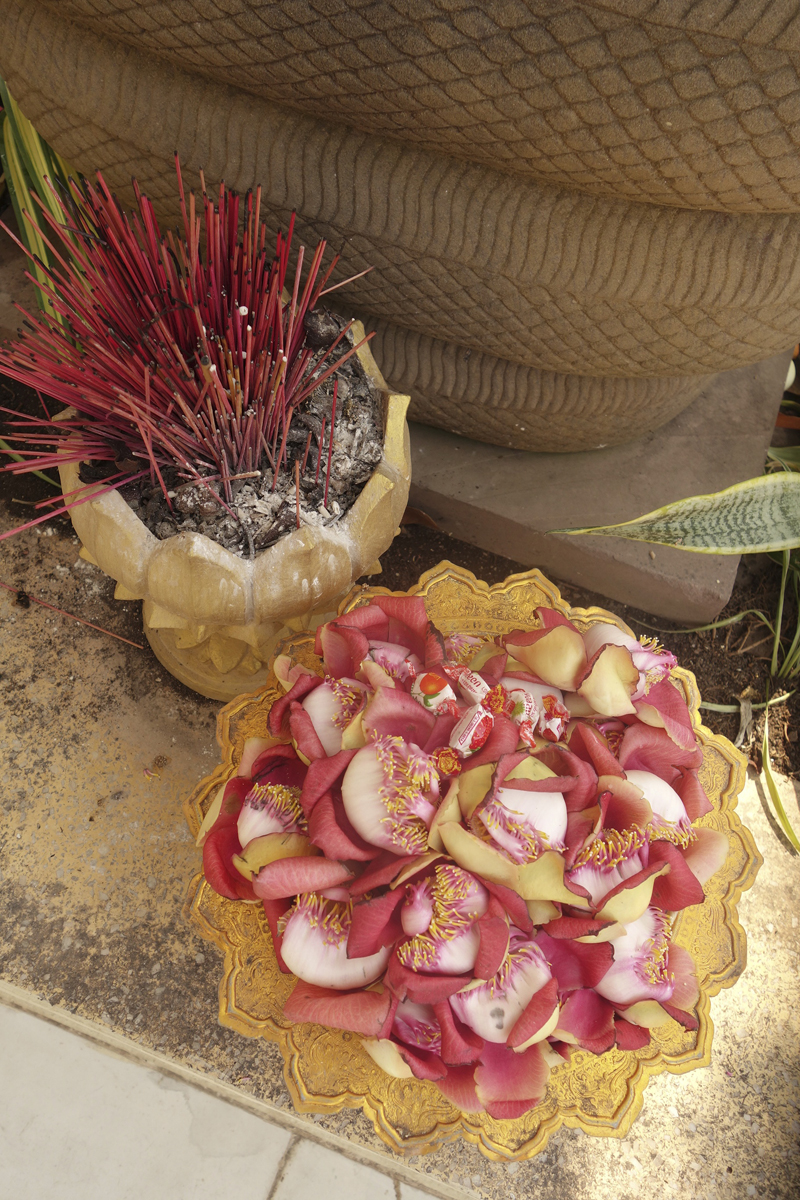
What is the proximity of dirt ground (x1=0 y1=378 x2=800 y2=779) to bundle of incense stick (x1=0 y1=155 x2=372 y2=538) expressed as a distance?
1.36 feet

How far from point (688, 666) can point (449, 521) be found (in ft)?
1.23

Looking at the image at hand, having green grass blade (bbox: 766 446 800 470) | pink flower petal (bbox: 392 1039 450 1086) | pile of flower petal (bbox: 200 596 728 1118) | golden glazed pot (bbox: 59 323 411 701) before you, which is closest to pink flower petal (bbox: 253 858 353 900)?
pile of flower petal (bbox: 200 596 728 1118)

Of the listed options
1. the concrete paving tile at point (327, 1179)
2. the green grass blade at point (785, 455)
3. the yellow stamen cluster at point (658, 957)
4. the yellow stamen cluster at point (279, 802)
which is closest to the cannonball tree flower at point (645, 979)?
the yellow stamen cluster at point (658, 957)

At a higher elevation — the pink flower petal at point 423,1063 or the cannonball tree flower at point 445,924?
the cannonball tree flower at point 445,924

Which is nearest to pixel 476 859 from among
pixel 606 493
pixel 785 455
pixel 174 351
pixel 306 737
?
pixel 306 737

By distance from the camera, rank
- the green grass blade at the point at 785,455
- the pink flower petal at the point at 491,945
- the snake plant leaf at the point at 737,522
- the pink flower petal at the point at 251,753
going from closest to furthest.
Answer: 1. the pink flower petal at the point at 491,945
2. the pink flower petal at the point at 251,753
3. the snake plant leaf at the point at 737,522
4. the green grass blade at the point at 785,455

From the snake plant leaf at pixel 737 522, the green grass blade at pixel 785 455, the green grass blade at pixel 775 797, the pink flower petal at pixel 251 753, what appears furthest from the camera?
the green grass blade at pixel 785 455

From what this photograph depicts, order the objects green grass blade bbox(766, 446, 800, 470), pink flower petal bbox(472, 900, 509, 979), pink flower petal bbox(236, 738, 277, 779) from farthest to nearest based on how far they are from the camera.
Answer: green grass blade bbox(766, 446, 800, 470)
pink flower petal bbox(236, 738, 277, 779)
pink flower petal bbox(472, 900, 509, 979)

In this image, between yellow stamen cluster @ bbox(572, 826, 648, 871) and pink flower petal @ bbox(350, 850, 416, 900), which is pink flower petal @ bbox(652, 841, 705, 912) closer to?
yellow stamen cluster @ bbox(572, 826, 648, 871)

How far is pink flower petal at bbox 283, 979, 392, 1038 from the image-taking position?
0.44 meters

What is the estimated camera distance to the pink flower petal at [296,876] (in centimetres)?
45

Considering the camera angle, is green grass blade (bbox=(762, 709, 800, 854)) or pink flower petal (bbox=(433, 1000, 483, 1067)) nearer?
pink flower petal (bbox=(433, 1000, 483, 1067))

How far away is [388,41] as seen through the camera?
0.53 meters

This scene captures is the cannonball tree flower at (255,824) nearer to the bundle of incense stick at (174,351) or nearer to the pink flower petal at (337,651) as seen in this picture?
the pink flower petal at (337,651)
